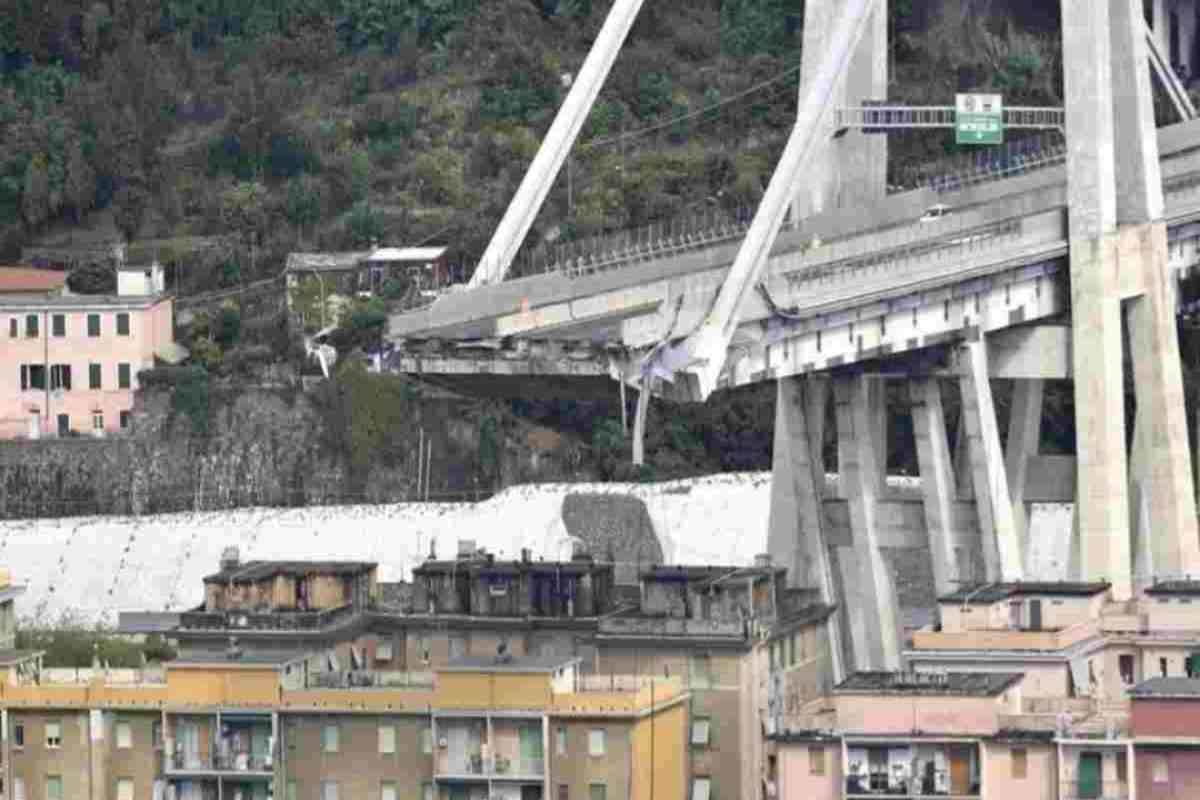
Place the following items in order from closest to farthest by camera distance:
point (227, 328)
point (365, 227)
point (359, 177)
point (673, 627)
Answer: point (673, 627), point (227, 328), point (365, 227), point (359, 177)

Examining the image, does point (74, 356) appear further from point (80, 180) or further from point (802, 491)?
point (802, 491)

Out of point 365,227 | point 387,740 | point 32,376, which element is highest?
point 365,227

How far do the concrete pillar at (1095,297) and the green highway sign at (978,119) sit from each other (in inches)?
Result: 97.1

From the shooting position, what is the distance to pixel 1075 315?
114312 millimetres

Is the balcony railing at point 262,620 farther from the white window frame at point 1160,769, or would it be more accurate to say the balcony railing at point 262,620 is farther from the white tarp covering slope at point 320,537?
the white tarp covering slope at point 320,537

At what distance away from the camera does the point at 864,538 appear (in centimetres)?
11450

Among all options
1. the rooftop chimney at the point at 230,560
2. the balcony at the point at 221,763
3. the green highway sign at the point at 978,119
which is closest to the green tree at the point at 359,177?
the rooftop chimney at the point at 230,560

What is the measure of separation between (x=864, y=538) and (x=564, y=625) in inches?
264

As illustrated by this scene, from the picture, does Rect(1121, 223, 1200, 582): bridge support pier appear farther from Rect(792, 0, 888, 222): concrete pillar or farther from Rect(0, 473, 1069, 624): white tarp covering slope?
Rect(0, 473, 1069, 624): white tarp covering slope

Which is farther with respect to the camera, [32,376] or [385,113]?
[385,113]

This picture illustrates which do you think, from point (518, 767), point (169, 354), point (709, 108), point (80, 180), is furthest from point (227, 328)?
point (518, 767)

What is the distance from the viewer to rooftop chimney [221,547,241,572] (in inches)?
4437

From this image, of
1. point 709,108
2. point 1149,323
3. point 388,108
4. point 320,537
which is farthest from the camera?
point 388,108

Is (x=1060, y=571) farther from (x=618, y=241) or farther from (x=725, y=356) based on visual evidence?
(x=725, y=356)
